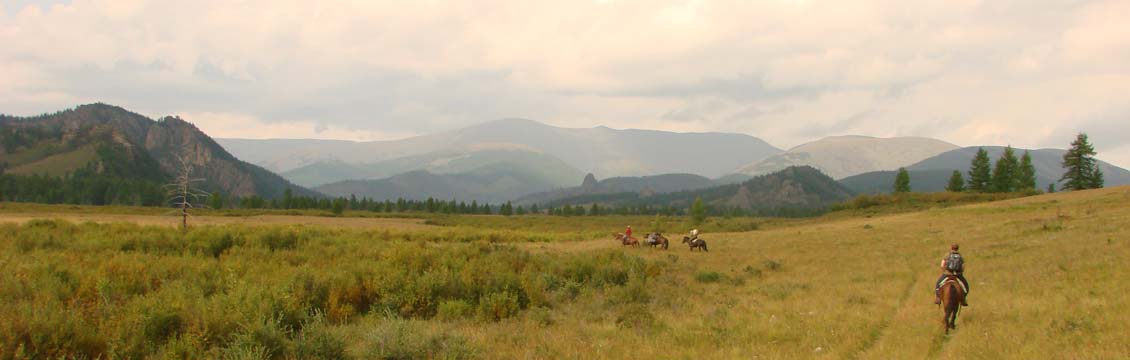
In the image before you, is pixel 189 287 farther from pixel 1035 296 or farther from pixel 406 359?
pixel 1035 296

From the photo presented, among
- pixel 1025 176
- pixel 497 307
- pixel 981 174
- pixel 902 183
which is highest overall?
pixel 981 174

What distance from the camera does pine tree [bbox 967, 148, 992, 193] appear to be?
362ft

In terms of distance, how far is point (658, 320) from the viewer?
14.6 meters

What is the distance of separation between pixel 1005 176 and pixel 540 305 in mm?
123101

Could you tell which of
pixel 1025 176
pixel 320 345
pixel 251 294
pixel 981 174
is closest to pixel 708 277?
pixel 320 345

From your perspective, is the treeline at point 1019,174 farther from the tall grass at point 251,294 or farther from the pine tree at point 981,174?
the tall grass at point 251,294

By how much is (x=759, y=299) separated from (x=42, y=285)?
66.0 ft

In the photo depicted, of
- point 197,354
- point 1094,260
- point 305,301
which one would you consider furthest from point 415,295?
point 1094,260

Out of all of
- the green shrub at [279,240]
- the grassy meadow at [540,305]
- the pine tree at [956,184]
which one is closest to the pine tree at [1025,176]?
the pine tree at [956,184]

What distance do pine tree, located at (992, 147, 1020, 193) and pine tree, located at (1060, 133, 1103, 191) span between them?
9.74m

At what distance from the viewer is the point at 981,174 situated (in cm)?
11138

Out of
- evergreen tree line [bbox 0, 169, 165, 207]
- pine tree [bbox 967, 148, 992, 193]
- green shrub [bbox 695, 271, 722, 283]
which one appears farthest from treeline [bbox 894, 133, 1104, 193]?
evergreen tree line [bbox 0, 169, 165, 207]

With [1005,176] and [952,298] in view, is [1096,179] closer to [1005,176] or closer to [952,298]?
[1005,176]

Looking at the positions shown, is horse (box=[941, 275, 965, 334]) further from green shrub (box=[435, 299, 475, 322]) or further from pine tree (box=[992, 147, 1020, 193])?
pine tree (box=[992, 147, 1020, 193])
